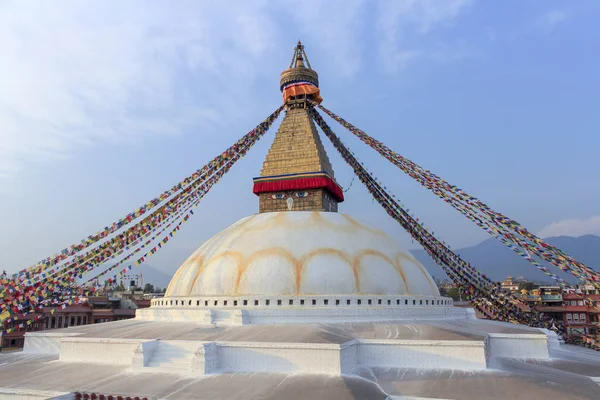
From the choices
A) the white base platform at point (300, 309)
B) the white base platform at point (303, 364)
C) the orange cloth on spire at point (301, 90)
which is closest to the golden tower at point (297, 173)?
the orange cloth on spire at point (301, 90)

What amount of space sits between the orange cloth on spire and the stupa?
2969 millimetres

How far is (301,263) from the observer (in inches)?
439

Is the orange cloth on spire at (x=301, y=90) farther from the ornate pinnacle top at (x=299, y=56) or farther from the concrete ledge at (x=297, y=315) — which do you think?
the concrete ledge at (x=297, y=315)

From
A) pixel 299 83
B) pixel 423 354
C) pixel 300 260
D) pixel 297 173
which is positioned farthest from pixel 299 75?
pixel 423 354

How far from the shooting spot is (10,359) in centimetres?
1039

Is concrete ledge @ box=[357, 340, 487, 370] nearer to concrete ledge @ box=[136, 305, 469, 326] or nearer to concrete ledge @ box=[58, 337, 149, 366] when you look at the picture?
concrete ledge @ box=[136, 305, 469, 326]

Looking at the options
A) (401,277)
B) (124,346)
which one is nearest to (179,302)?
(124,346)

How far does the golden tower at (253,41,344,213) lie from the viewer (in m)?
14.3

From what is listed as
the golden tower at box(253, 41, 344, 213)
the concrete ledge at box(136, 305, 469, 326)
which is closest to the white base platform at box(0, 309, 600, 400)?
the concrete ledge at box(136, 305, 469, 326)

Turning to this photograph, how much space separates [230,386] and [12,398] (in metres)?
3.86

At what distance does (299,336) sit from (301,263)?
268 cm

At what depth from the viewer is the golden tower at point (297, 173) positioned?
14281 mm

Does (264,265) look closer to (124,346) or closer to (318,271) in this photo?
(318,271)

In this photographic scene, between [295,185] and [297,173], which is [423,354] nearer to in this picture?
[295,185]
